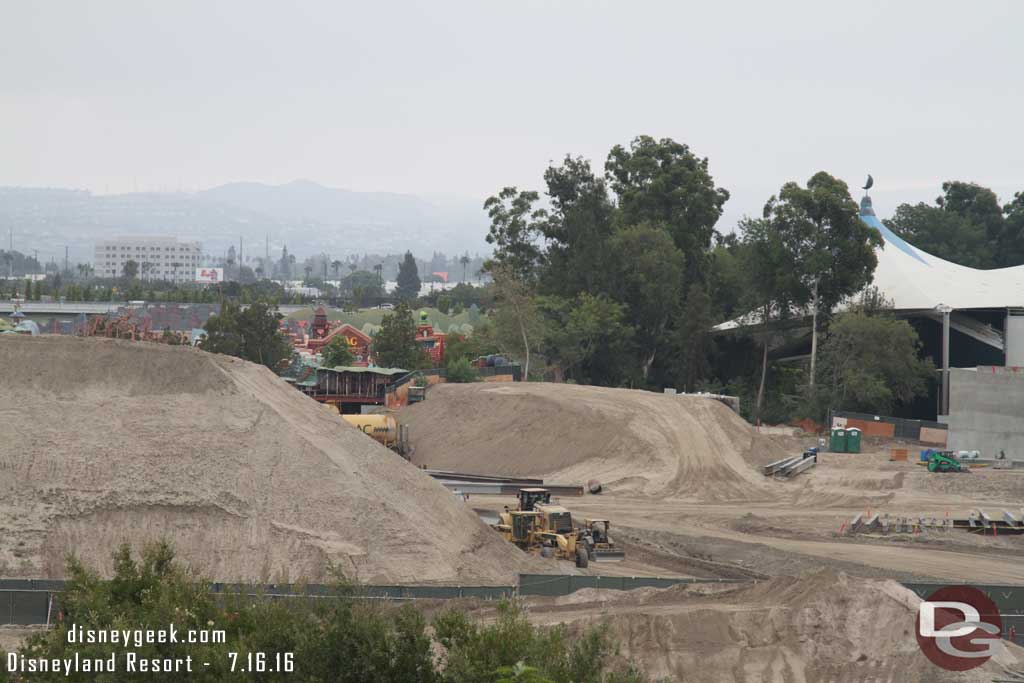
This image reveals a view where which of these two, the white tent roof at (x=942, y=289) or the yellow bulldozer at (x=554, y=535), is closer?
the yellow bulldozer at (x=554, y=535)

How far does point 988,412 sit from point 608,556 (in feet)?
90.1

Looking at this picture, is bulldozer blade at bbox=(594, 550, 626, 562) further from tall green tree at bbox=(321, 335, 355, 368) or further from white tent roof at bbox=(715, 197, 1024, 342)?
tall green tree at bbox=(321, 335, 355, 368)

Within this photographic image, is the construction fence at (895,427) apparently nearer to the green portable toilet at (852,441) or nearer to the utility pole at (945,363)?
the green portable toilet at (852,441)

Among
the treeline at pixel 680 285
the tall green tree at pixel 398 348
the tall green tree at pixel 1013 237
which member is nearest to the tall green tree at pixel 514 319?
the treeline at pixel 680 285

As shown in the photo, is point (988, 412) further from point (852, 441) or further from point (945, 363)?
point (945, 363)

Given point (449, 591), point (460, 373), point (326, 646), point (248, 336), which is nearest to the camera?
point (326, 646)

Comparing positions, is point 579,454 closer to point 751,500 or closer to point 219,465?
point 751,500

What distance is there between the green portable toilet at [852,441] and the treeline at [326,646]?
3908 cm

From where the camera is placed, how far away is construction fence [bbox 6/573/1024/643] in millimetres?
27812

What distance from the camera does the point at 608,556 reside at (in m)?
37.4

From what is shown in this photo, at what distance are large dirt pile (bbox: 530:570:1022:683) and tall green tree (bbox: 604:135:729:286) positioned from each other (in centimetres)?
6049

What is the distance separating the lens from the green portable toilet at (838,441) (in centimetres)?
5978

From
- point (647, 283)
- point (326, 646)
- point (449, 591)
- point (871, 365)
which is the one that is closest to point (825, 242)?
point (871, 365)

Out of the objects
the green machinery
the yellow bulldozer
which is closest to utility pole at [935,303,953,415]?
the green machinery
